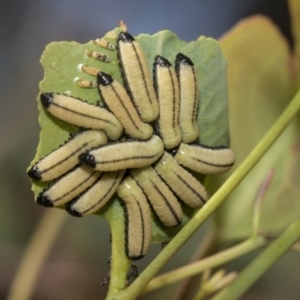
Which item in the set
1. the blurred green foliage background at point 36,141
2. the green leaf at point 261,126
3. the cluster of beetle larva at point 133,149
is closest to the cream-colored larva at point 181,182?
the cluster of beetle larva at point 133,149

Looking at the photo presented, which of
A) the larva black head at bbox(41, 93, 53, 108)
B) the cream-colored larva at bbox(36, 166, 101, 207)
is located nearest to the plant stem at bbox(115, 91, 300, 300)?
the cream-colored larva at bbox(36, 166, 101, 207)

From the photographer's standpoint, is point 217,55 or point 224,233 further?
point 224,233

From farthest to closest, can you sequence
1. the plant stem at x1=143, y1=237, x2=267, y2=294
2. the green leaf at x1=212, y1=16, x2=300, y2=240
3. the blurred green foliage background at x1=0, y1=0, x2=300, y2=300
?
the blurred green foliage background at x1=0, y1=0, x2=300, y2=300, the green leaf at x1=212, y1=16, x2=300, y2=240, the plant stem at x1=143, y1=237, x2=267, y2=294

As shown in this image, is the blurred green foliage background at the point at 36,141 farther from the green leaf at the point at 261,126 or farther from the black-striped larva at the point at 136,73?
the black-striped larva at the point at 136,73

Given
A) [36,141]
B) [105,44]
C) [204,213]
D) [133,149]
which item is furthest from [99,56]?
[36,141]

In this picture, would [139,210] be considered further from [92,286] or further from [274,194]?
[92,286]

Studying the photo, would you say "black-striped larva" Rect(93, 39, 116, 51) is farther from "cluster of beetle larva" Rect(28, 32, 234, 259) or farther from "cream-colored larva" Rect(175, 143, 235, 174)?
"cream-colored larva" Rect(175, 143, 235, 174)

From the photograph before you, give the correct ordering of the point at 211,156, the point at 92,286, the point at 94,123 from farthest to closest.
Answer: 1. the point at 92,286
2. the point at 211,156
3. the point at 94,123

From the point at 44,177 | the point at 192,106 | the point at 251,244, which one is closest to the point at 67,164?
the point at 44,177
